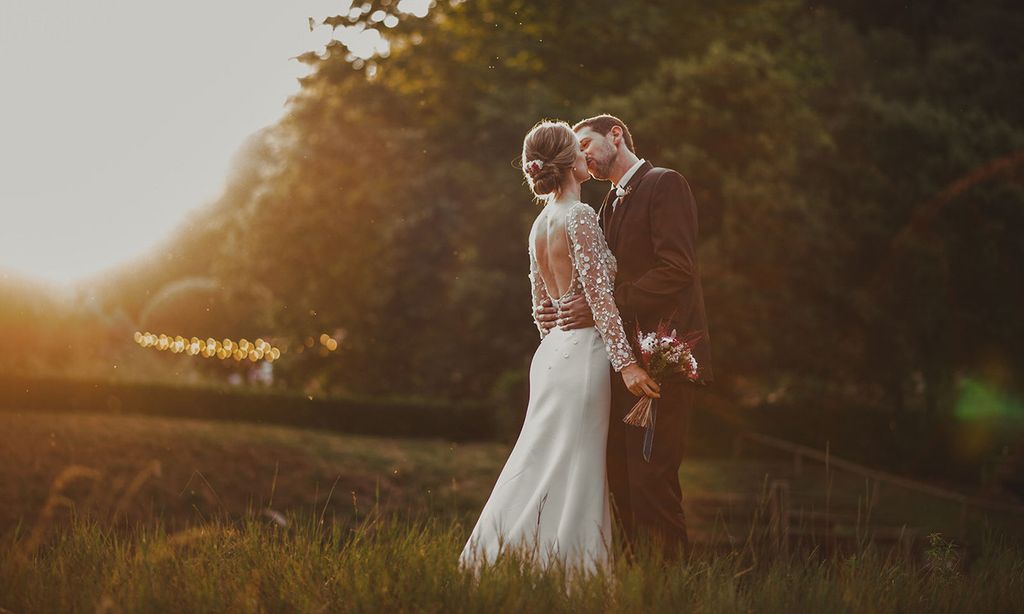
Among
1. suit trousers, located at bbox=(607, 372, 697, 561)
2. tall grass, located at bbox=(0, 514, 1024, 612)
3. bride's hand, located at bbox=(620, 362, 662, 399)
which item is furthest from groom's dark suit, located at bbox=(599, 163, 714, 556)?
tall grass, located at bbox=(0, 514, 1024, 612)

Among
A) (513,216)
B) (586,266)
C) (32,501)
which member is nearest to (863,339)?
(513,216)

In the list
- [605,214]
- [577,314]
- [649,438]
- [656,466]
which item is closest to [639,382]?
[649,438]

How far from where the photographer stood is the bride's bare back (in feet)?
16.9

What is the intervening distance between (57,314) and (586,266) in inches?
811

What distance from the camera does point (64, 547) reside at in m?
5.12

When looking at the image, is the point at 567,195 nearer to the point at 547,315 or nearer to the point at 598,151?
the point at 598,151

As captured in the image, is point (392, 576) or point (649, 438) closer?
point (392, 576)

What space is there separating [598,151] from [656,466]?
1.49m

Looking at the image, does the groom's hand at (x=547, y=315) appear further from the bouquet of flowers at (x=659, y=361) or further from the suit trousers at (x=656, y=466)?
the bouquet of flowers at (x=659, y=361)

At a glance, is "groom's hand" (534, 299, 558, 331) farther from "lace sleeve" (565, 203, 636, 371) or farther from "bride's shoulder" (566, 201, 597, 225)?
"bride's shoulder" (566, 201, 597, 225)

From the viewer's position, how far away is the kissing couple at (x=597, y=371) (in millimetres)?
4973

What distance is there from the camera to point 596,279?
16.6 feet

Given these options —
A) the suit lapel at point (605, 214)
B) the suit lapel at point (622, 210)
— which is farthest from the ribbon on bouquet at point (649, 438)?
the suit lapel at point (605, 214)

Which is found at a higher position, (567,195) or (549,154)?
(549,154)
